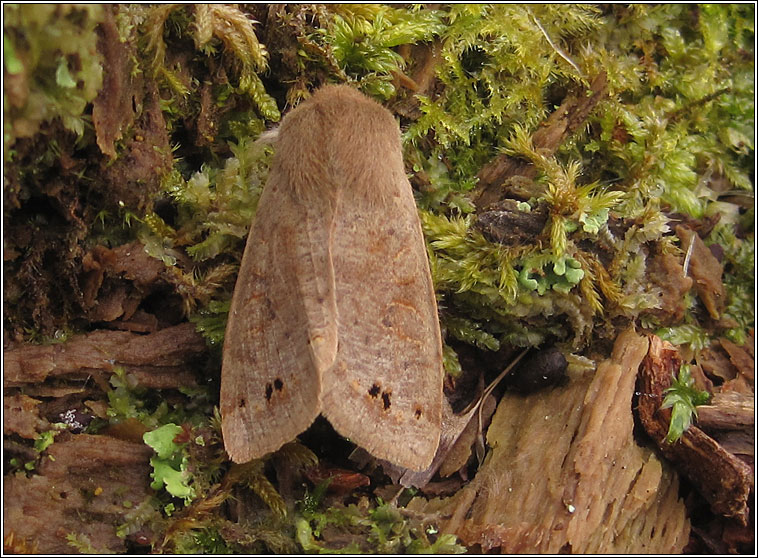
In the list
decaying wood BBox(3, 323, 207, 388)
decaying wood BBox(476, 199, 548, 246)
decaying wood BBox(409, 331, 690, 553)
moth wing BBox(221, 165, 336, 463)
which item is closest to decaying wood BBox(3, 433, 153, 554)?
decaying wood BBox(3, 323, 207, 388)

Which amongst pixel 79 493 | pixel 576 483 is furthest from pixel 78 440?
pixel 576 483

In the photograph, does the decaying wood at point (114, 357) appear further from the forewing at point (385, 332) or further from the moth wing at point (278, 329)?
the forewing at point (385, 332)

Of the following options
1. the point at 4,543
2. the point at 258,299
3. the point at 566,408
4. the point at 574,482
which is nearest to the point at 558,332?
the point at 566,408

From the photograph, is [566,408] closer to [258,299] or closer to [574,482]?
[574,482]

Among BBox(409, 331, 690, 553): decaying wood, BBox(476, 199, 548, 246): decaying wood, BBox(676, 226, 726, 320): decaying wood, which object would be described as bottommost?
BBox(409, 331, 690, 553): decaying wood

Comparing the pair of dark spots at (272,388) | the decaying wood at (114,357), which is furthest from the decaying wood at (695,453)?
the decaying wood at (114,357)

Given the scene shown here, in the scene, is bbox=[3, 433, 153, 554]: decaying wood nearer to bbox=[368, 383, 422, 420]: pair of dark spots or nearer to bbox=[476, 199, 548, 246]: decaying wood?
bbox=[368, 383, 422, 420]: pair of dark spots
